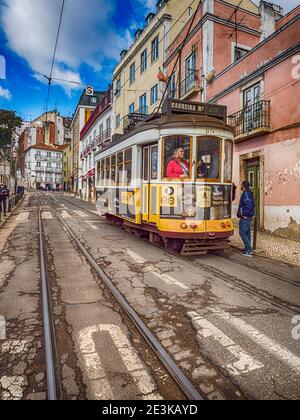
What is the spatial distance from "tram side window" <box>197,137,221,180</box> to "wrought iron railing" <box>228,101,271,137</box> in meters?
5.02

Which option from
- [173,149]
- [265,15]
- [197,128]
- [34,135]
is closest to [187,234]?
[173,149]

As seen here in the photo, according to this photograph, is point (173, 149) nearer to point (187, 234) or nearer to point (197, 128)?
point (197, 128)

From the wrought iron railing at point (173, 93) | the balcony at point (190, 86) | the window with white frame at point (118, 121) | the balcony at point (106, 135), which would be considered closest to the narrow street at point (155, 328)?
the balcony at point (190, 86)

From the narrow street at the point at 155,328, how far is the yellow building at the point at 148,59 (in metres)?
13.7

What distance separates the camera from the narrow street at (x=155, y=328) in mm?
2389

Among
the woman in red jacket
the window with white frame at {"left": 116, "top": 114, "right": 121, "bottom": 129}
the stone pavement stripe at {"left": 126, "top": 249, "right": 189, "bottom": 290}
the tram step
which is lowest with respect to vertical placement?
the stone pavement stripe at {"left": 126, "top": 249, "right": 189, "bottom": 290}

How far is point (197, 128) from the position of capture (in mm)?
6664

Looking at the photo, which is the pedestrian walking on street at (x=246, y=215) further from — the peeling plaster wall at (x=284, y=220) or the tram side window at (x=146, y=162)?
the peeling plaster wall at (x=284, y=220)

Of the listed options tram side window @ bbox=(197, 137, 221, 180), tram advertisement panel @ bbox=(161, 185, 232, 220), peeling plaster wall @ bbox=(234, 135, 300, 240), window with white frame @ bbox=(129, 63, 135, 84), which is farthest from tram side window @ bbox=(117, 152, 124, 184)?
window with white frame @ bbox=(129, 63, 135, 84)

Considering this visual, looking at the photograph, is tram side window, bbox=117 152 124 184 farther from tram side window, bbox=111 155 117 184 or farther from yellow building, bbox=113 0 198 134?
yellow building, bbox=113 0 198 134

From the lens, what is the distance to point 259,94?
37.8 feet

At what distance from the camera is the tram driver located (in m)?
6.72
